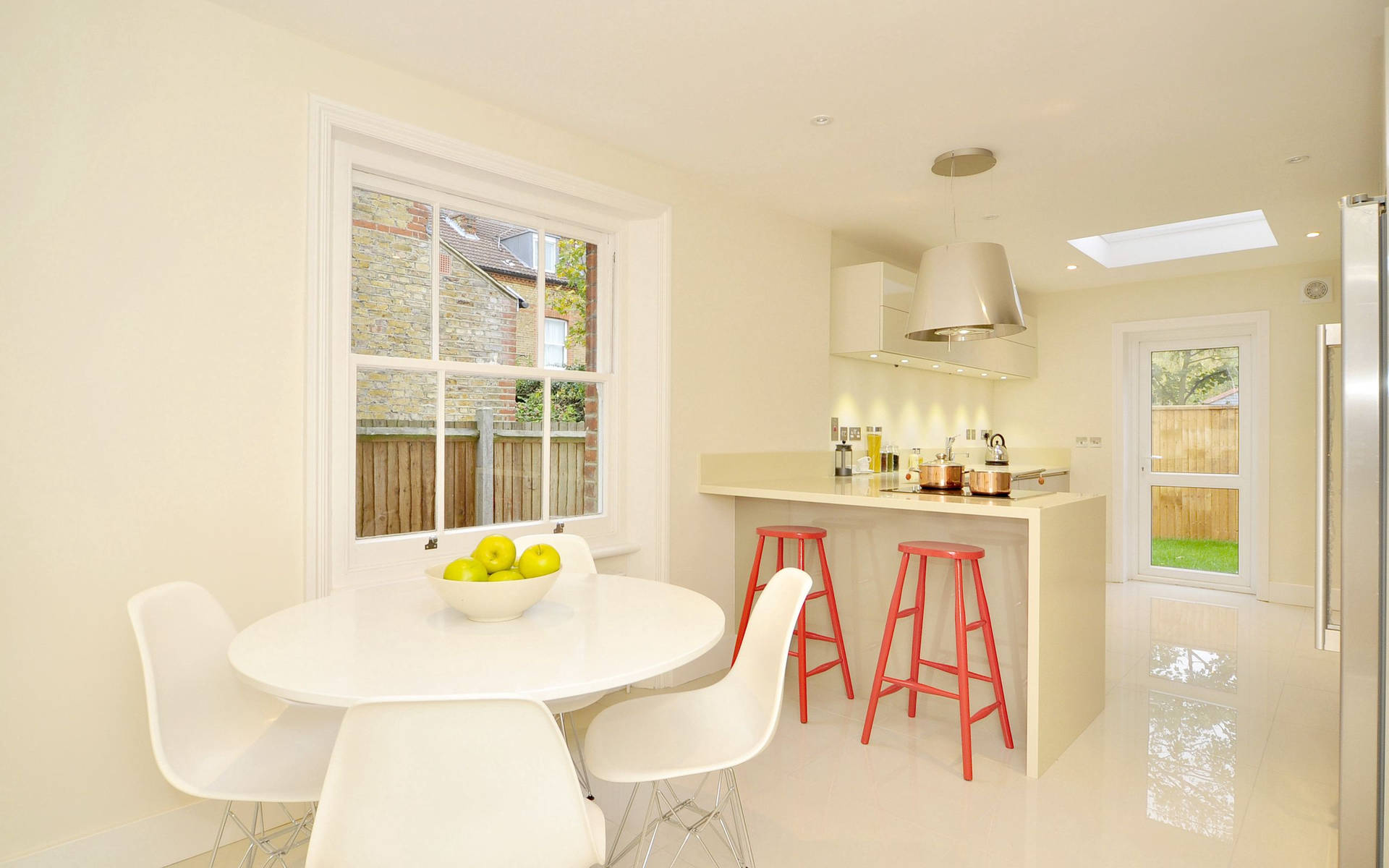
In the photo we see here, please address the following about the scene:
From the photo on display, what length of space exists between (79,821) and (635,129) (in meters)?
2.92

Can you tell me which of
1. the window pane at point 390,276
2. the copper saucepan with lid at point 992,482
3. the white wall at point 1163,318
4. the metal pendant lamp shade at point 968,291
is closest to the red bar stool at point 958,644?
the copper saucepan with lid at point 992,482

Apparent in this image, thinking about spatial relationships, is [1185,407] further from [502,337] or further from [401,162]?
[401,162]

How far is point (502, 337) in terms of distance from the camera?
3.08m

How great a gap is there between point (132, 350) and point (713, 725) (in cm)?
188

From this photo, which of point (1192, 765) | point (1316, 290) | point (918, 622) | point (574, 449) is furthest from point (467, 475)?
point (1316, 290)

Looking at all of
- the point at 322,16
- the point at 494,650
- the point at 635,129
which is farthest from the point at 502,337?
the point at 494,650

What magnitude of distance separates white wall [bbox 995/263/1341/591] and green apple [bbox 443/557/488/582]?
5.54m

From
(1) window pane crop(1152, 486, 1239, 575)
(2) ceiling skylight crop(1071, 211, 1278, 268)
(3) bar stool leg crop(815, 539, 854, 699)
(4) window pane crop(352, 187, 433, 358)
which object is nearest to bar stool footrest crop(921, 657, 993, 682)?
(3) bar stool leg crop(815, 539, 854, 699)

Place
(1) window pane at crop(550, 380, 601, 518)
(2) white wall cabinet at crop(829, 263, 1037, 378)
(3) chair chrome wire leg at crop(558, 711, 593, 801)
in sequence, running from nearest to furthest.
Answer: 1. (3) chair chrome wire leg at crop(558, 711, 593, 801)
2. (1) window pane at crop(550, 380, 601, 518)
3. (2) white wall cabinet at crop(829, 263, 1037, 378)

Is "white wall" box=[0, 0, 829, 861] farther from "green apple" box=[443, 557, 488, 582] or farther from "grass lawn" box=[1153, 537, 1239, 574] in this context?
"grass lawn" box=[1153, 537, 1239, 574]

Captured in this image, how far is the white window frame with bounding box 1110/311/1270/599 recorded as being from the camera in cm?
542

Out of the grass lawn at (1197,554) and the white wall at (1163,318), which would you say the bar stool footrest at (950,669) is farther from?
the grass lawn at (1197,554)

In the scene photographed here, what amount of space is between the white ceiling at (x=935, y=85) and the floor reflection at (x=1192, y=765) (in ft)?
8.08

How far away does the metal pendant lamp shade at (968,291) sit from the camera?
319 centimetres
